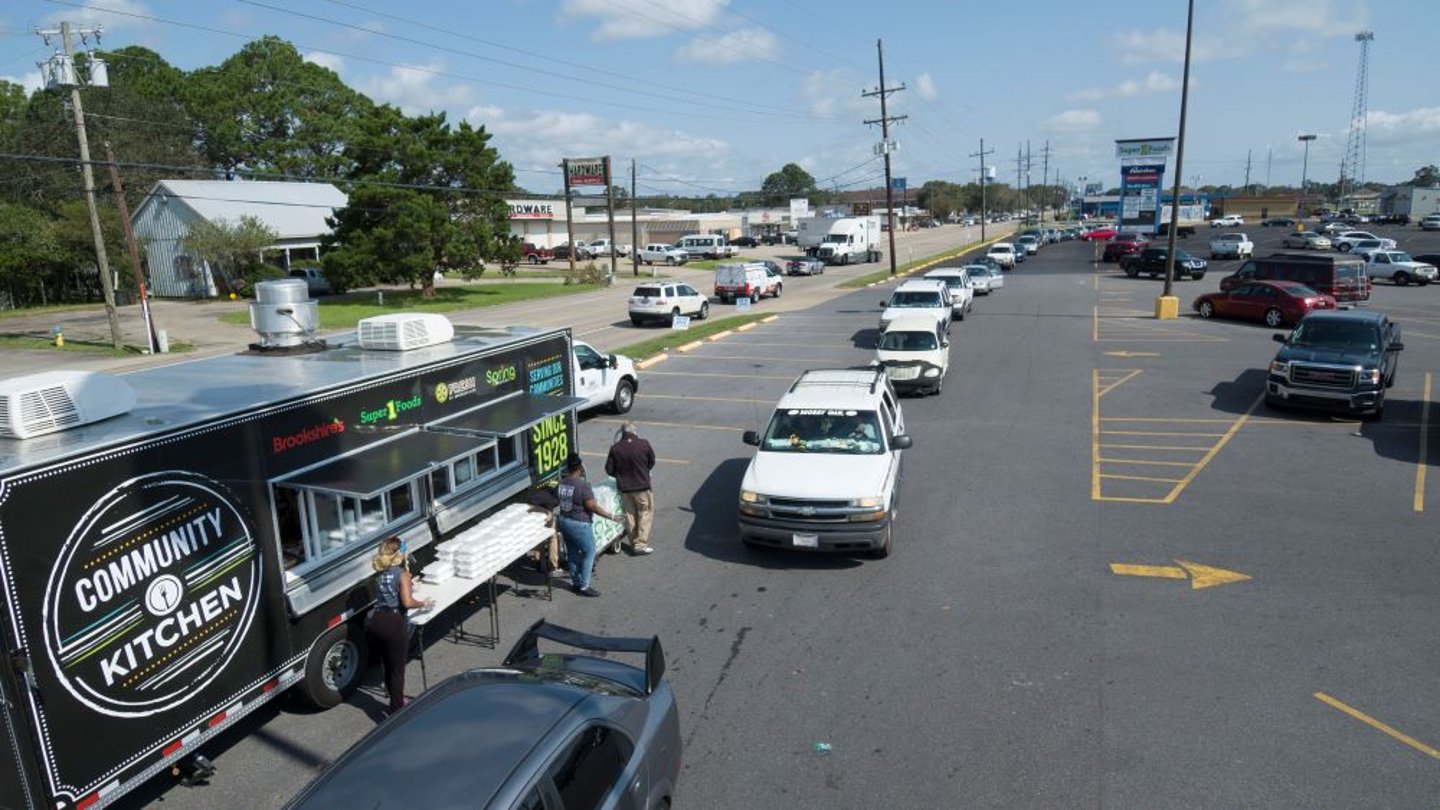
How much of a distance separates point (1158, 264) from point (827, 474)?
141 feet

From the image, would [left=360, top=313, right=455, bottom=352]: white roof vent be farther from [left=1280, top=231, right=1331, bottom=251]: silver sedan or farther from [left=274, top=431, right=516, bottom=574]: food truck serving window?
[left=1280, top=231, right=1331, bottom=251]: silver sedan

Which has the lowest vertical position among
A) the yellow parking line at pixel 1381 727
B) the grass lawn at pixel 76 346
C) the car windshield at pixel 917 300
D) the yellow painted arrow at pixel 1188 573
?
the yellow painted arrow at pixel 1188 573

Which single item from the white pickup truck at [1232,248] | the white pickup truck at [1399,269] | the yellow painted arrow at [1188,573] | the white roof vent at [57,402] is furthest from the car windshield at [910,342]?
the white pickup truck at [1232,248]

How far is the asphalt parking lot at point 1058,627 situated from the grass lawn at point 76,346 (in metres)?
23.1

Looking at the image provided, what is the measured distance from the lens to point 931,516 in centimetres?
1173

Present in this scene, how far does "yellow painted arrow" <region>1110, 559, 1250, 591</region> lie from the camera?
944 centimetres

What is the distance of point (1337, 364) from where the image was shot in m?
15.9

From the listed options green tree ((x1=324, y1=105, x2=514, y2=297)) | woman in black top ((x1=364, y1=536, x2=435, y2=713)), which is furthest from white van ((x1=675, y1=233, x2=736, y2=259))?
woman in black top ((x1=364, y1=536, x2=435, y2=713))

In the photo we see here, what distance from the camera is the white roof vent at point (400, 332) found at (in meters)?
9.15

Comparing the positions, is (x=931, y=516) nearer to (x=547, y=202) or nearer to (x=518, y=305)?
(x=518, y=305)

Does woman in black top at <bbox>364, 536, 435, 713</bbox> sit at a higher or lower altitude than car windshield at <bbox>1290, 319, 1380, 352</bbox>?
lower

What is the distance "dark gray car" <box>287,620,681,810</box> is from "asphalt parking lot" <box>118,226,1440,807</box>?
1.27 metres

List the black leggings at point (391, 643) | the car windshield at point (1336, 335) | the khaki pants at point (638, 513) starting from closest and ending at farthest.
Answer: the black leggings at point (391, 643) < the khaki pants at point (638, 513) < the car windshield at point (1336, 335)

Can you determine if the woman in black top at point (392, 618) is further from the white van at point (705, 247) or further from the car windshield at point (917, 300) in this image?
the white van at point (705, 247)
